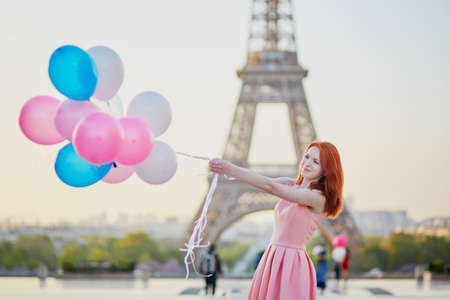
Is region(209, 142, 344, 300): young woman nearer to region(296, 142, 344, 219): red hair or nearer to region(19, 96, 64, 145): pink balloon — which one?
region(296, 142, 344, 219): red hair

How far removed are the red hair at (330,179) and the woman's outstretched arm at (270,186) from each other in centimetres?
5

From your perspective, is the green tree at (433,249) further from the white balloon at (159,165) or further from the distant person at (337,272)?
the white balloon at (159,165)

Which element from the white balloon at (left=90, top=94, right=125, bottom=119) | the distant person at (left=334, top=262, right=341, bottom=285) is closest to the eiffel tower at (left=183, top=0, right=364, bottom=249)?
the distant person at (left=334, top=262, right=341, bottom=285)

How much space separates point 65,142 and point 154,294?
10.6 metres

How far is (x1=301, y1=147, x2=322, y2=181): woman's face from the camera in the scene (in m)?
4.46

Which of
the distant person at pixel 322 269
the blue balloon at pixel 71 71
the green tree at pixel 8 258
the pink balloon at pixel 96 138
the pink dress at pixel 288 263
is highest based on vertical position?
the blue balloon at pixel 71 71

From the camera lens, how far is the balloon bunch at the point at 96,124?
4.64 metres

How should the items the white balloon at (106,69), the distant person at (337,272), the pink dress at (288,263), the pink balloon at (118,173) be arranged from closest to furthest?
the pink dress at (288,263)
the white balloon at (106,69)
the pink balloon at (118,173)
the distant person at (337,272)

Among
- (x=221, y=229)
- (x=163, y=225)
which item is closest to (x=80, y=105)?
(x=221, y=229)

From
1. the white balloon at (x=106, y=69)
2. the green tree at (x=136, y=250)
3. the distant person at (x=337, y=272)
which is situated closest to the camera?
the white balloon at (x=106, y=69)

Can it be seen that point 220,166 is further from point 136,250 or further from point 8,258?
point 136,250

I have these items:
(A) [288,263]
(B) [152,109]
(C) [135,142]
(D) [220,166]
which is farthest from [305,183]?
(B) [152,109]

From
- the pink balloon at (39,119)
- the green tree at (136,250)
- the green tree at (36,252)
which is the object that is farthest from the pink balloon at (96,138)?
the green tree at (136,250)

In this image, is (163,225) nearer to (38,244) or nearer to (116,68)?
(38,244)
